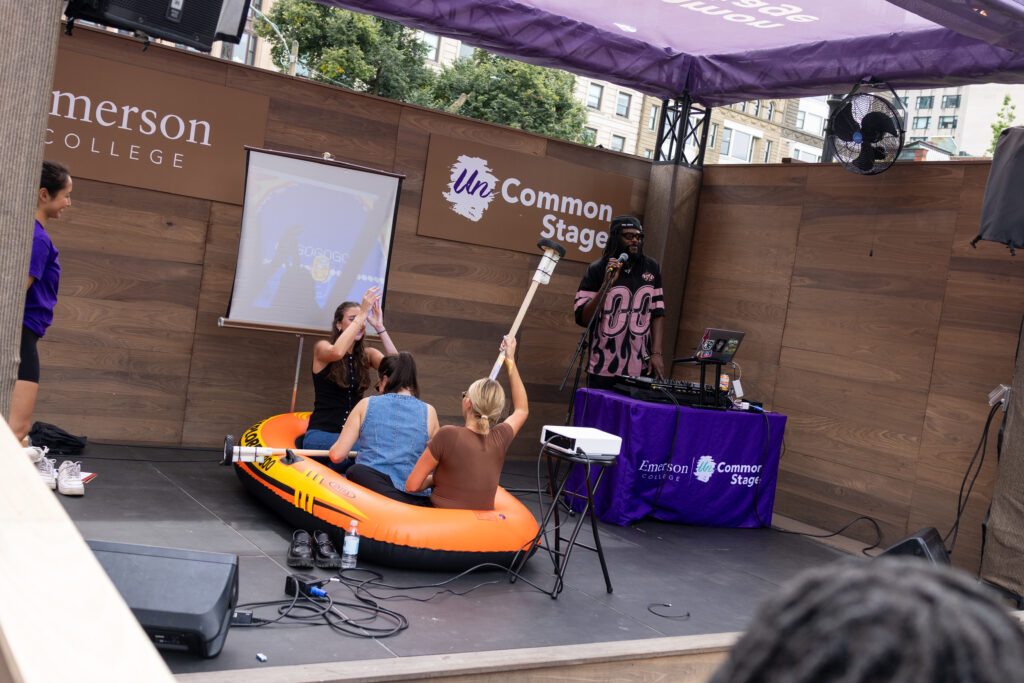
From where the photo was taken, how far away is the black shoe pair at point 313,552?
4.03 metres

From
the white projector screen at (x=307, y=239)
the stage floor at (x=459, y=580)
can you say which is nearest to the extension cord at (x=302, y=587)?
the stage floor at (x=459, y=580)

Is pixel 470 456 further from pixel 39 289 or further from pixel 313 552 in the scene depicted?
pixel 39 289

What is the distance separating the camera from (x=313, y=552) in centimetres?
A: 421

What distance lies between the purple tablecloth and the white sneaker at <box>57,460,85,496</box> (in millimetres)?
2819

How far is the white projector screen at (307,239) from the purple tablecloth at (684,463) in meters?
1.72

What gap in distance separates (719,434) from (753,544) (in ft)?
2.27

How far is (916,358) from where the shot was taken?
5.92m

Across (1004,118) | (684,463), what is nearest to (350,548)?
(684,463)

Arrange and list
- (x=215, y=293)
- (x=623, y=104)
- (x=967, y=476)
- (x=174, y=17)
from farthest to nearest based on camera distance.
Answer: (x=623, y=104) < (x=215, y=293) < (x=967, y=476) < (x=174, y=17)

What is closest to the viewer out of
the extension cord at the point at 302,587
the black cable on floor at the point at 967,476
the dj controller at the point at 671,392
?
the extension cord at the point at 302,587

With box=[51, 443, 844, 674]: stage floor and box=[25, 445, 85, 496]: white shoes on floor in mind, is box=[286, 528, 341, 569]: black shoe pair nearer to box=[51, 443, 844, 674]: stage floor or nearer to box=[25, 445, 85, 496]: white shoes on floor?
box=[51, 443, 844, 674]: stage floor

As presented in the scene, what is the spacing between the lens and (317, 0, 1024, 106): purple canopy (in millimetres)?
5348

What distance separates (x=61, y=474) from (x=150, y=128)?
7.41ft

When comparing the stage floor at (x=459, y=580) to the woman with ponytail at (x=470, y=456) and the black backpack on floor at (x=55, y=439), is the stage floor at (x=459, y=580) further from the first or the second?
the woman with ponytail at (x=470, y=456)
